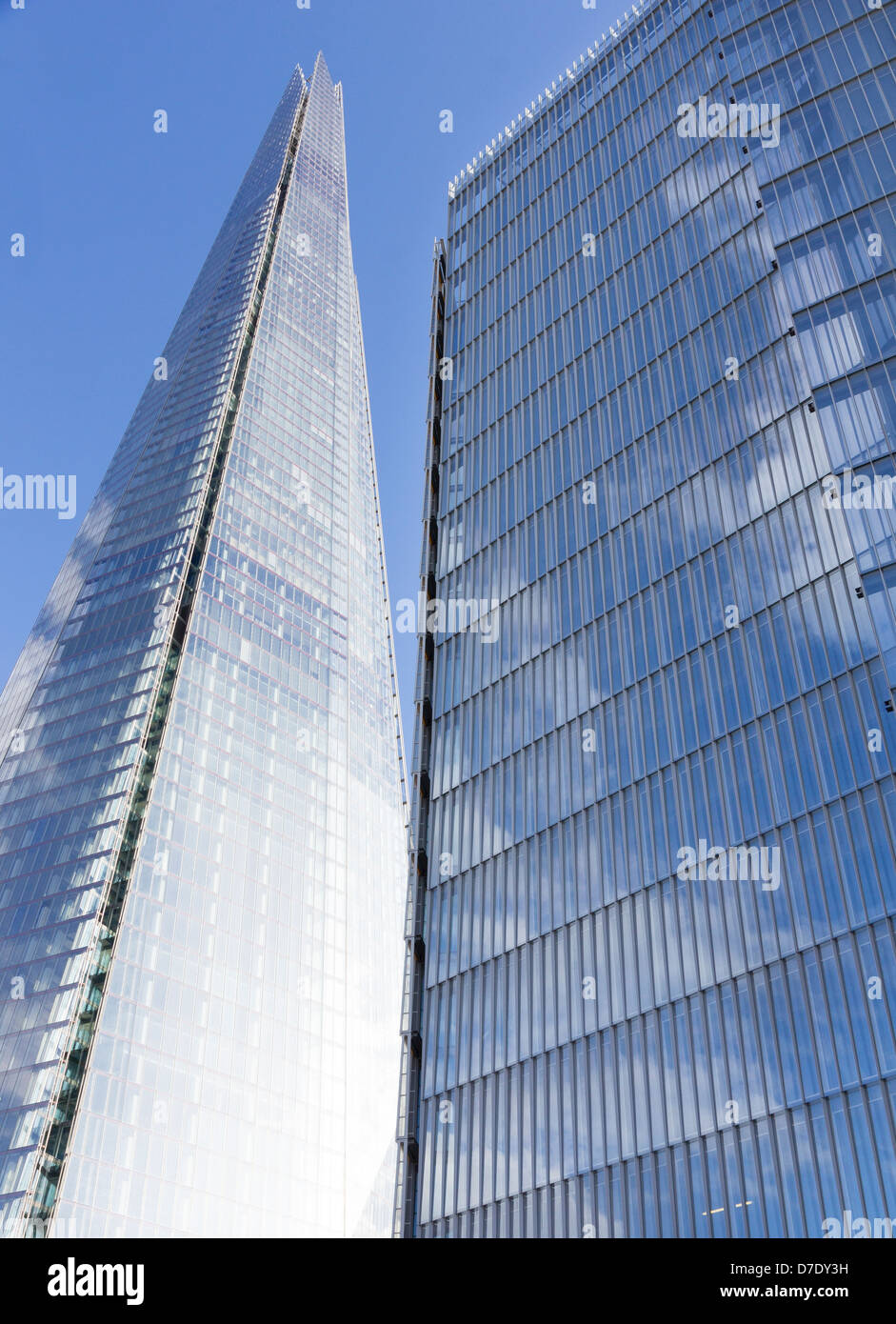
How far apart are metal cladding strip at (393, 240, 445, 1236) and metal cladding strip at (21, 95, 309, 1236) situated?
38.2 meters

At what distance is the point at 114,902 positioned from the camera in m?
96.8

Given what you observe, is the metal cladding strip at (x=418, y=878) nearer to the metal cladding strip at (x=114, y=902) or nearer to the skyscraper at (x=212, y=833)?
the metal cladding strip at (x=114, y=902)

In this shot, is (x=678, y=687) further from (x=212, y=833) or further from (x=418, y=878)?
(x=212, y=833)

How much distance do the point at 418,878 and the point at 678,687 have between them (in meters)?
15.8

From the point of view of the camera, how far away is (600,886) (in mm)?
47250

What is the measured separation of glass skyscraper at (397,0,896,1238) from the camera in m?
38.3

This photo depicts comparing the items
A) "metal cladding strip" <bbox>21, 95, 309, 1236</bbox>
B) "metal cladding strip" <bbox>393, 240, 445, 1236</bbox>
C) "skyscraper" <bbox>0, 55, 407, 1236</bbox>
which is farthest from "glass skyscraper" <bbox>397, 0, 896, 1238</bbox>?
"skyscraper" <bbox>0, 55, 407, 1236</bbox>

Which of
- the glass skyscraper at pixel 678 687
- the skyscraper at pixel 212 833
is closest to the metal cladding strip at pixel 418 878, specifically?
the glass skyscraper at pixel 678 687

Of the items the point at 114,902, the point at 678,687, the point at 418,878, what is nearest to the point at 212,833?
the point at 114,902

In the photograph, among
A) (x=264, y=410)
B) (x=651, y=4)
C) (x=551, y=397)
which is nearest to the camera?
(x=551, y=397)
